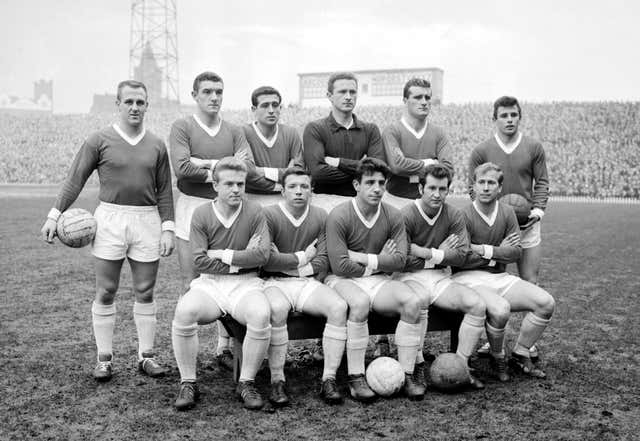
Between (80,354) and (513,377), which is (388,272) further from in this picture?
(80,354)

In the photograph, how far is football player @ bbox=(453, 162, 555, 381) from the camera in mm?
5027

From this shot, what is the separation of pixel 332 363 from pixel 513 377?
145cm

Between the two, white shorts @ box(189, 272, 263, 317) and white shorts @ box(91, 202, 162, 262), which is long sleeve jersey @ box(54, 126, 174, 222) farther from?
white shorts @ box(189, 272, 263, 317)

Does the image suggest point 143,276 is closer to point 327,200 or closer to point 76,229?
point 76,229

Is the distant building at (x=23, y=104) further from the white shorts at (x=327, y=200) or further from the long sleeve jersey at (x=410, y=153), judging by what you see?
the long sleeve jersey at (x=410, y=153)

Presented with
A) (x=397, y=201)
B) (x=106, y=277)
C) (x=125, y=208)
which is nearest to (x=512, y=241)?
(x=397, y=201)

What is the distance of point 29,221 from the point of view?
53.1 ft

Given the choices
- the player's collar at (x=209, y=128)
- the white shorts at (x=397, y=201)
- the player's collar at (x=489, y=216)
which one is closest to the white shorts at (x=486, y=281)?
the player's collar at (x=489, y=216)

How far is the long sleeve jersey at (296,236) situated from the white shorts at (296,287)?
2.1 inches

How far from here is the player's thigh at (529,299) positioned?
502cm

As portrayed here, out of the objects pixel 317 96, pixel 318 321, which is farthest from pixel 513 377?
pixel 317 96

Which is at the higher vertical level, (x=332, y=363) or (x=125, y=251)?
(x=125, y=251)

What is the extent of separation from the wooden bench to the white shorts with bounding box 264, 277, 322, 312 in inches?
3.5

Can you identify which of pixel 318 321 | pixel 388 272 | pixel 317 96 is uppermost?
pixel 317 96
